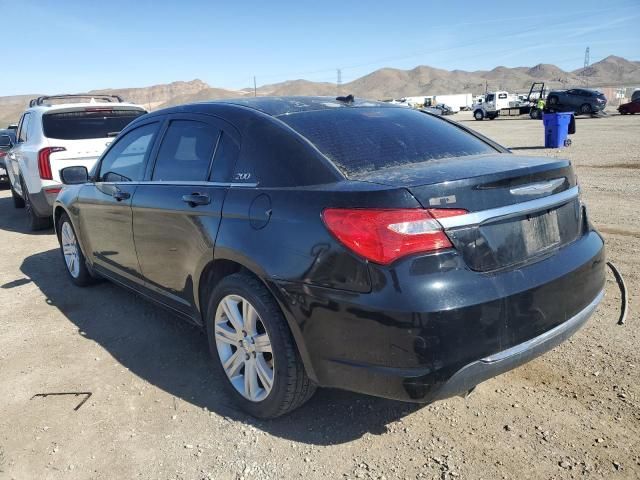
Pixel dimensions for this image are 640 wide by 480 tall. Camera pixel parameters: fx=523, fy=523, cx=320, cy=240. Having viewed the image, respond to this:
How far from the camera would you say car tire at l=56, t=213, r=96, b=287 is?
508cm

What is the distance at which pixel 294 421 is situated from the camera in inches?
113

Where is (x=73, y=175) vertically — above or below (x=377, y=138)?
below

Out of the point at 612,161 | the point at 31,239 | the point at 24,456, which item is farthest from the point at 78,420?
the point at 612,161

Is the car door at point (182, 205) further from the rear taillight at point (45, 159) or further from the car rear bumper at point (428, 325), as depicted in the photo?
the rear taillight at point (45, 159)

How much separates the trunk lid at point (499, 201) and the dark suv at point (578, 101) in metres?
36.7

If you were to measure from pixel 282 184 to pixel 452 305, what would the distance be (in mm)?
1028

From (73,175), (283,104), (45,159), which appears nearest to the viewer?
(283,104)


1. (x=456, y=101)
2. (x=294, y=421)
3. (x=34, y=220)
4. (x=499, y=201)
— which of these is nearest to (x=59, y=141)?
(x=34, y=220)

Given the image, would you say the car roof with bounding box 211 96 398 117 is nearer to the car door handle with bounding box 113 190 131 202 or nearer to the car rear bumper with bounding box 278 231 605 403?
the car door handle with bounding box 113 190 131 202

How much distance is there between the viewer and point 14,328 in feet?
14.4

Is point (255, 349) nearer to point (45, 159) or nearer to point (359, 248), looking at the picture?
point (359, 248)

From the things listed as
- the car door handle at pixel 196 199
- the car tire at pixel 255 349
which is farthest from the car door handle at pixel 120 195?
the car tire at pixel 255 349

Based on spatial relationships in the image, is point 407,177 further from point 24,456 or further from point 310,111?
point 24,456

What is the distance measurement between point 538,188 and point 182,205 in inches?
78.4
